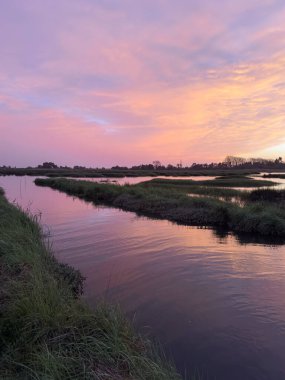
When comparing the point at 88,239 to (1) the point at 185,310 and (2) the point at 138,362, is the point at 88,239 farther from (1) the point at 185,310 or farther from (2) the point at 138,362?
(2) the point at 138,362

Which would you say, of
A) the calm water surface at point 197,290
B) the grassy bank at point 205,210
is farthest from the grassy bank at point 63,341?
the grassy bank at point 205,210

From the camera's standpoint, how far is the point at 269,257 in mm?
13219

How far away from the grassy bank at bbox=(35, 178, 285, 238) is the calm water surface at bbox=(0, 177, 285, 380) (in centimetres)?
202

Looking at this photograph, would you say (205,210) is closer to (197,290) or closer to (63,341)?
(197,290)

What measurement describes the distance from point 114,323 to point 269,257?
9.24m

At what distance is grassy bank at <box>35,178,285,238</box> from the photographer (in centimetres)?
1788

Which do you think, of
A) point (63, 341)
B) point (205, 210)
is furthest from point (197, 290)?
point (205, 210)

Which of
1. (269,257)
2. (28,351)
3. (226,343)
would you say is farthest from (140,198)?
(28,351)

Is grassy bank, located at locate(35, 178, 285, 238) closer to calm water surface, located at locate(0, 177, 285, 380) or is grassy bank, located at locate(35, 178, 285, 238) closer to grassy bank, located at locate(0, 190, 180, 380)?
calm water surface, located at locate(0, 177, 285, 380)

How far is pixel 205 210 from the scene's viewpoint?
21.7 m

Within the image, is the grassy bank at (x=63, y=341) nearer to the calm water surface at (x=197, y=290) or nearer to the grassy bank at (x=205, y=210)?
the calm water surface at (x=197, y=290)

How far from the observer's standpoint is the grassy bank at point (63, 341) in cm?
439

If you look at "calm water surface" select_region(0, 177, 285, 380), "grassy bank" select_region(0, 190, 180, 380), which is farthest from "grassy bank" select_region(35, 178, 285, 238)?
"grassy bank" select_region(0, 190, 180, 380)

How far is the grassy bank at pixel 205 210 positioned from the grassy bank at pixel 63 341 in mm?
13185
